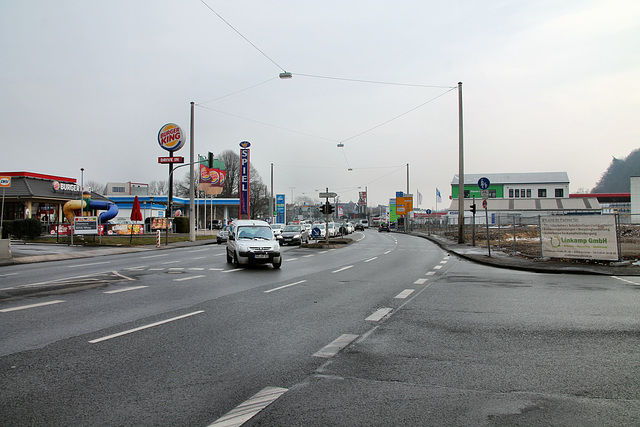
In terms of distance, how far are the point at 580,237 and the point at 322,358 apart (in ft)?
47.2

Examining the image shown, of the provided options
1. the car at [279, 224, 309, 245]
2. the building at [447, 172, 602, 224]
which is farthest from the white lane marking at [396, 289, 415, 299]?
the building at [447, 172, 602, 224]

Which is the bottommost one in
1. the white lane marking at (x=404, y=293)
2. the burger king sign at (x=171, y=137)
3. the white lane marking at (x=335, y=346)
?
the white lane marking at (x=404, y=293)

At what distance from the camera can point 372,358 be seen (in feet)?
16.5

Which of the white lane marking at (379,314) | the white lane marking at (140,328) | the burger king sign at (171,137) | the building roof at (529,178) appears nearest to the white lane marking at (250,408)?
the white lane marking at (140,328)

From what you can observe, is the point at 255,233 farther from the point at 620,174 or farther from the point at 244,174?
the point at 620,174

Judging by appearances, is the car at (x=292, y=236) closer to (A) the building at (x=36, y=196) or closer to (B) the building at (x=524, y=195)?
(A) the building at (x=36, y=196)

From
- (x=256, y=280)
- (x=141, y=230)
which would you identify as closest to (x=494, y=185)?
(x=141, y=230)

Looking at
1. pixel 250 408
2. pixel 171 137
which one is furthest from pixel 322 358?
pixel 171 137

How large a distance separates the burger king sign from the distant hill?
134 metres

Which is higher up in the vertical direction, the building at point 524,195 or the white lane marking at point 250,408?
the building at point 524,195

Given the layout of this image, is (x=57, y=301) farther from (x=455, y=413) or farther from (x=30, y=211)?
(x=30, y=211)

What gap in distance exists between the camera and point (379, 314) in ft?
24.9

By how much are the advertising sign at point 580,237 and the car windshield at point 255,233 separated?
35.3 ft

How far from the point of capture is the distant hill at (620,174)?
130 meters
